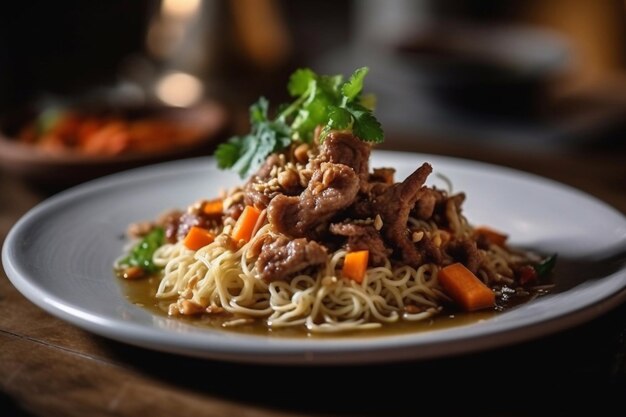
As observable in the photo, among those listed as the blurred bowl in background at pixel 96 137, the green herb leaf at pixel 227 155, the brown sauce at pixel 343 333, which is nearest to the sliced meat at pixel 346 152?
the green herb leaf at pixel 227 155

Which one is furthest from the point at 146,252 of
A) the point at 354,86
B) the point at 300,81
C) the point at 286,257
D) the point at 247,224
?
the point at 354,86

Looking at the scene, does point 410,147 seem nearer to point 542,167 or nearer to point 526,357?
point 542,167

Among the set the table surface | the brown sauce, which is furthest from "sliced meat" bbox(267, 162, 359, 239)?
the table surface

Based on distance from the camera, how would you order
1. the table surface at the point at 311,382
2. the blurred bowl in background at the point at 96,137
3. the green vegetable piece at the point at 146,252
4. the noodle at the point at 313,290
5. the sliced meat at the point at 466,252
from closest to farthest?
1. the table surface at the point at 311,382
2. the noodle at the point at 313,290
3. the sliced meat at the point at 466,252
4. the green vegetable piece at the point at 146,252
5. the blurred bowl in background at the point at 96,137

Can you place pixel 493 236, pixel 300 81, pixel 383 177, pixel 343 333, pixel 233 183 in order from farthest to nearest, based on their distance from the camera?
1. pixel 233 183
2. pixel 493 236
3. pixel 300 81
4. pixel 383 177
5. pixel 343 333

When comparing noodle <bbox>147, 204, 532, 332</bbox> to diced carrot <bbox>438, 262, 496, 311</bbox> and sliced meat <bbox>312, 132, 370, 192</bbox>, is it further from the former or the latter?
sliced meat <bbox>312, 132, 370, 192</bbox>

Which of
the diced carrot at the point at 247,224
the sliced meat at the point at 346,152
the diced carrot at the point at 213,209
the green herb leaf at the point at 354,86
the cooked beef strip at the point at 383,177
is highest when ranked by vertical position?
the green herb leaf at the point at 354,86

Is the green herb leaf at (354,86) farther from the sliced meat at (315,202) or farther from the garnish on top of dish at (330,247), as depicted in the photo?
the sliced meat at (315,202)

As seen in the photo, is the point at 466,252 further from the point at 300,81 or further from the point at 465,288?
the point at 300,81
